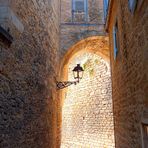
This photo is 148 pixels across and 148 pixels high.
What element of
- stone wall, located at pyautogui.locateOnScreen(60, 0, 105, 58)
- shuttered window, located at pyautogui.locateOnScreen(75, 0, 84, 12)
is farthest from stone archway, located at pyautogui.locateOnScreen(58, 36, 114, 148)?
shuttered window, located at pyautogui.locateOnScreen(75, 0, 84, 12)

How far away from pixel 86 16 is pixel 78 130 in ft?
20.9

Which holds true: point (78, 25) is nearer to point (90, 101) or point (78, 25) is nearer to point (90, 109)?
point (90, 101)

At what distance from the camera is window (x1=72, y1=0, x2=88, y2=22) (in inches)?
370

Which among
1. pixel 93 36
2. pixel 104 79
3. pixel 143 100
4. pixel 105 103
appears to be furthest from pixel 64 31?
pixel 143 100

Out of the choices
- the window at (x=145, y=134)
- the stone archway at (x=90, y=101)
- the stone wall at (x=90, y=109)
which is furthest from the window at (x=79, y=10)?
the window at (x=145, y=134)

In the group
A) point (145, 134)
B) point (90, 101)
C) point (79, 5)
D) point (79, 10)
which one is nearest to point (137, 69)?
point (145, 134)

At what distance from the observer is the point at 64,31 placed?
29.6 feet

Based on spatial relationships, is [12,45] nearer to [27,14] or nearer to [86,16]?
[27,14]

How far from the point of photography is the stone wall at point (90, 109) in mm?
10742

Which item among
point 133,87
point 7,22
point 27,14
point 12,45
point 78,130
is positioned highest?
point 27,14

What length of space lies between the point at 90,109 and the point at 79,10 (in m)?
5.16

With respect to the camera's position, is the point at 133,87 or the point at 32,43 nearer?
the point at 133,87

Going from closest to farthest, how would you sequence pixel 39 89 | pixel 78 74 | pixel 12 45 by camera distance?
pixel 12 45, pixel 39 89, pixel 78 74

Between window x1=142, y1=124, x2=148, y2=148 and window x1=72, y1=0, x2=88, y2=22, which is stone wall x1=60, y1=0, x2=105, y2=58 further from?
window x1=142, y1=124, x2=148, y2=148
